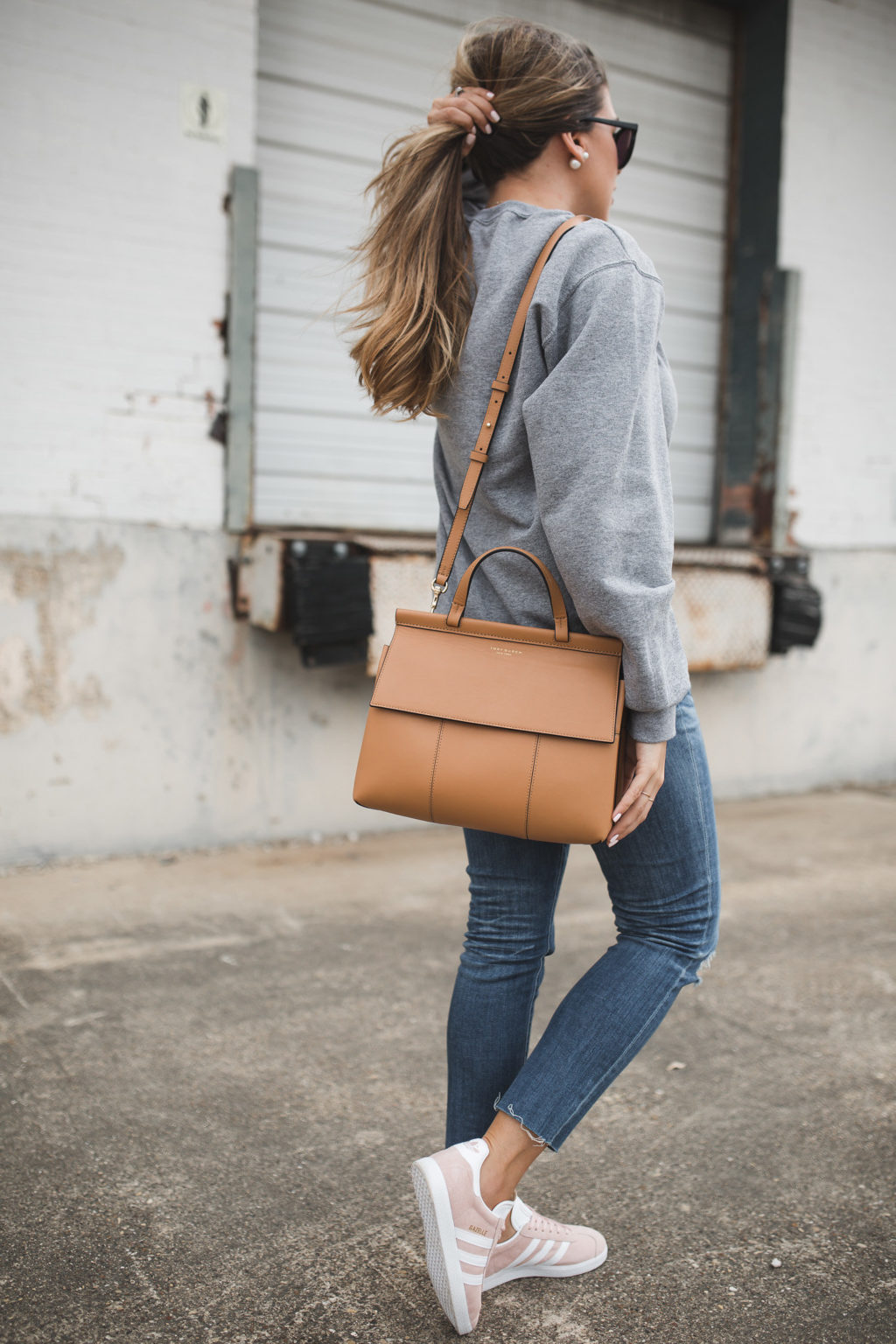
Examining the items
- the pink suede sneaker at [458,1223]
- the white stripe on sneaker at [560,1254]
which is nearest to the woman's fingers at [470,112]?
the pink suede sneaker at [458,1223]

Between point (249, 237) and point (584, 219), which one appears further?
point (249, 237)

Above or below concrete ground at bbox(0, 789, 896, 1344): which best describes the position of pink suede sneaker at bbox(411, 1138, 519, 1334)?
above

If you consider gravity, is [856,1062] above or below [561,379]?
below

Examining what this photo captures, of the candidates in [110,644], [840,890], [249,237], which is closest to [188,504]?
[110,644]

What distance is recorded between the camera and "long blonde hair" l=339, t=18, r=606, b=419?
1.43 m

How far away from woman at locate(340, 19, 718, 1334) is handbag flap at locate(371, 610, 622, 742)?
0.05 m

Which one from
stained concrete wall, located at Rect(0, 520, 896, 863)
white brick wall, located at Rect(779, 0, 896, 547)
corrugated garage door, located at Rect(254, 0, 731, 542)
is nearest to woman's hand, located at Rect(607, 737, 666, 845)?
stained concrete wall, located at Rect(0, 520, 896, 863)

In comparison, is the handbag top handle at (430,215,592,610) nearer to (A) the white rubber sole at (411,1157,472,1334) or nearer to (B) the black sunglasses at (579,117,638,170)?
(B) the black sunglasses at (579,117,638,170)

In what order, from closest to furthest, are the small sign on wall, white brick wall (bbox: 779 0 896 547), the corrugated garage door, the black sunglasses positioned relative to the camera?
the black sunglasses
the small sign on wall
the corrugated garage door
white brick wall (bbox: 779 0 896 547)

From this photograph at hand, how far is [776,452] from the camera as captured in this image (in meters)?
5.19

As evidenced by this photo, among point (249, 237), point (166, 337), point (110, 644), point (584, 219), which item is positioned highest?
point (249, 237)

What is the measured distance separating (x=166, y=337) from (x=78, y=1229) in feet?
9.66

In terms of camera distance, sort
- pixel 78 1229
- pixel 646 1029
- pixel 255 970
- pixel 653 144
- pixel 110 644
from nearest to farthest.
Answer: pixel 646 1029
pixel 78 1229
pixel 255 970
pixel 110 644
pixel 653 144

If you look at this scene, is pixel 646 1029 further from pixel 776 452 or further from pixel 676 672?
pixel 776 452
